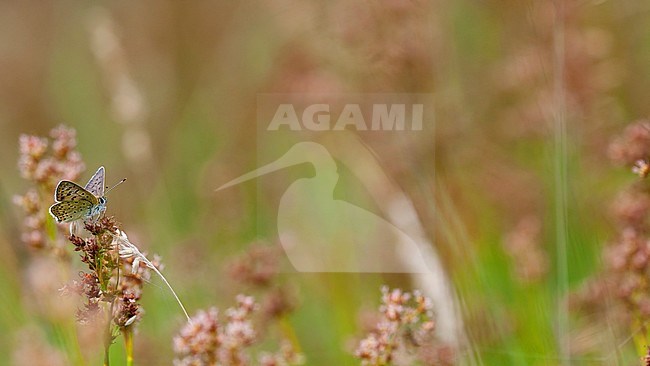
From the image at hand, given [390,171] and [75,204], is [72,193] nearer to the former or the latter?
[75,204]

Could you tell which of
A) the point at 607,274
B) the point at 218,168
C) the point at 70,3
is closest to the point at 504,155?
the point at 218,168

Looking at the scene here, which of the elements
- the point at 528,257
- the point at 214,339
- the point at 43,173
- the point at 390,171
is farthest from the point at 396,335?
the point at 390,171

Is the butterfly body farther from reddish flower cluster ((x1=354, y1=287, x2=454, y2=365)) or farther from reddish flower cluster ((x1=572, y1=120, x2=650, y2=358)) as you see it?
reddish flower cluster ((x1=572, y1=120, x2=650, y2=358))

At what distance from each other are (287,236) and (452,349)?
1077 millimetres

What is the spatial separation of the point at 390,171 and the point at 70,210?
47.7 inches

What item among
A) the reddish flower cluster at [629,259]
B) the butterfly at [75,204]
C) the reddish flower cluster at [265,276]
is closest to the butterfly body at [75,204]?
the butterfly at [75,204]

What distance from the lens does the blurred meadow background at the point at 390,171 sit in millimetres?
1315

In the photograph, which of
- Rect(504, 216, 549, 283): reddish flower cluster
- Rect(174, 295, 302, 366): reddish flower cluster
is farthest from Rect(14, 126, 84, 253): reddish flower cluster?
Rect(504, 216, 549, 283): reddish flower cluster

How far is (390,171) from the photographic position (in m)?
2.19

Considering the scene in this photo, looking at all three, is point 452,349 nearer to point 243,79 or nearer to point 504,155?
point 504,155

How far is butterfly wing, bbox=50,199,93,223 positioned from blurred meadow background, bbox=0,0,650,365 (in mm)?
70

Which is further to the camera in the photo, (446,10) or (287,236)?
(446,10)

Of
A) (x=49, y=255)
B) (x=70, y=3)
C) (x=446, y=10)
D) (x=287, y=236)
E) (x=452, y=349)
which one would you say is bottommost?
(x=452, y=349)

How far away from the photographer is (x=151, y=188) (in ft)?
9.58
